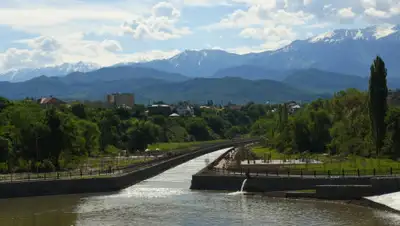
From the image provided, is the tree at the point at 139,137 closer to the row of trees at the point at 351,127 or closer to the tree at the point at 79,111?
the tree at the point at 79,111

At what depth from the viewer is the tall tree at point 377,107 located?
285 feet

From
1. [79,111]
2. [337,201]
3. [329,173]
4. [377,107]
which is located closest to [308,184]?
[329,173]

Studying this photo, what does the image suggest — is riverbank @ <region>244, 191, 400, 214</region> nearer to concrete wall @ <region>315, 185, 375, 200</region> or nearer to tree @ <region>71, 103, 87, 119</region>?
concrete wall @ <region>315, 185, 375, 200</region>

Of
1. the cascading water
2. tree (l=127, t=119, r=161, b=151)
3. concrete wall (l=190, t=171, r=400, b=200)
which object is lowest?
the cascading water

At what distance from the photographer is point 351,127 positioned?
10788 centimetres

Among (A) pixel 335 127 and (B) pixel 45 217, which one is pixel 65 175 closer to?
(B) pixel 45 217

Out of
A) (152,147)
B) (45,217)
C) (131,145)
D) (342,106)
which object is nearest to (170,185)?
(45,217)

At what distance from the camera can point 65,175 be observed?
83.2 metres

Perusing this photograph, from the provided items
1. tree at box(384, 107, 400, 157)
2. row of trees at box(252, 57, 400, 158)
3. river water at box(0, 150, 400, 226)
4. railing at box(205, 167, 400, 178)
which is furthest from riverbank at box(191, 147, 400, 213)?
tree at box(384, 107, 400, 157)

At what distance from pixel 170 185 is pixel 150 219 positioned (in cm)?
2732

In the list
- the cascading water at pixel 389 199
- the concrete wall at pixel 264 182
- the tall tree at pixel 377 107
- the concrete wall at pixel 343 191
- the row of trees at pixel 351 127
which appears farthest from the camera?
the row of trees at pixel 351 127

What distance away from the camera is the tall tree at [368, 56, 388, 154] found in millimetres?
87000

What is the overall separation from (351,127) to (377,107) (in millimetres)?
21159

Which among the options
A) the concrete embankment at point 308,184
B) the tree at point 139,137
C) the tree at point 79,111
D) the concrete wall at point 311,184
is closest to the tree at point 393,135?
the concrete embankment at point 308,184
